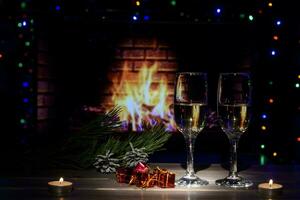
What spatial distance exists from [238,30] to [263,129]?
0.55 meters

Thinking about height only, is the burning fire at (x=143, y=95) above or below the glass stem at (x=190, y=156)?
above

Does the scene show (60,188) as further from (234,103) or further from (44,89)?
(44,89)

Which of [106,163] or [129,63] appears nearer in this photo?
[106,163]

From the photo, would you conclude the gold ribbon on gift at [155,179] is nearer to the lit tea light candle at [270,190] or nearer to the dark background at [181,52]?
the lit tea light candle at [270,190]

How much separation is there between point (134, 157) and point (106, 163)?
0.06 m

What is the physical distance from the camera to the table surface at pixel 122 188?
0.88 meters

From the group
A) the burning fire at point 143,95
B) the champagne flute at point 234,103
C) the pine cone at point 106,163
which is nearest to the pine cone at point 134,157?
the pine cone at point 106,163

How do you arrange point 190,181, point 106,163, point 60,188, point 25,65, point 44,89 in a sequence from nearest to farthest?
point 60,188 → point 190,181 → point 106,163 → point 25,65 → point 44,89

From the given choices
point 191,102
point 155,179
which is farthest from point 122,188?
point 191,102

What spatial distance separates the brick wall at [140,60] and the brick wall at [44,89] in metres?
0.30

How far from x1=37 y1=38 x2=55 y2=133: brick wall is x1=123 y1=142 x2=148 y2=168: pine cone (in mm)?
1791

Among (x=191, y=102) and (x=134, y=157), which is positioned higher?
(x=191, y=102)

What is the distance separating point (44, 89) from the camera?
2834mm

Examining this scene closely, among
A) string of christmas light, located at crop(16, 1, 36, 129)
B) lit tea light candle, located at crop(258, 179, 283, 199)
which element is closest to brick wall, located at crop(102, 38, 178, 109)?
string of christmas light, located at crop(16, 1, 36, 129)
